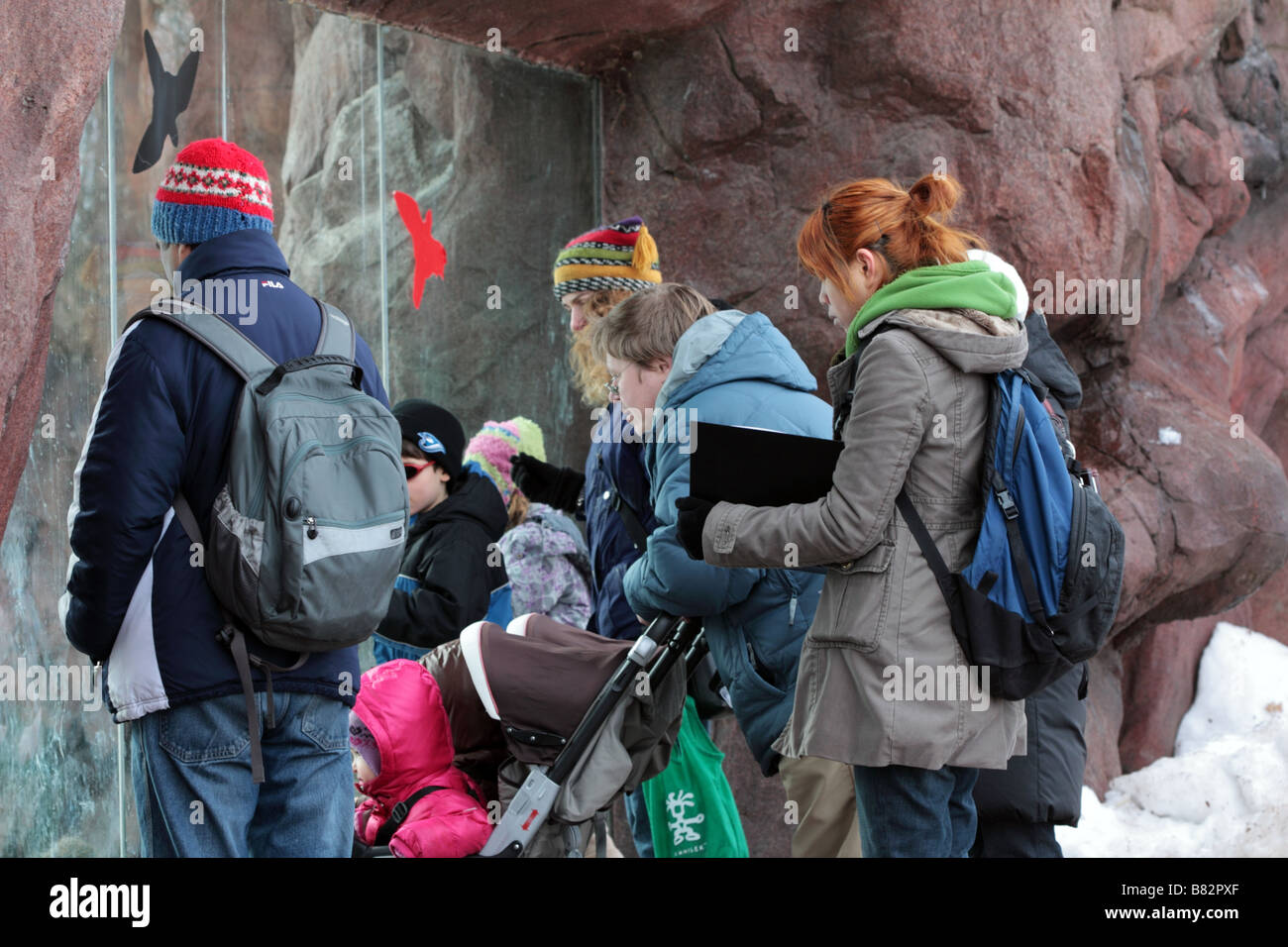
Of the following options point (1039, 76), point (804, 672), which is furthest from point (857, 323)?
point (1039, 76)

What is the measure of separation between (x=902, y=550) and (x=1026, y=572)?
21 cm

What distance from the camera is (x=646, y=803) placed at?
3445 millimetres

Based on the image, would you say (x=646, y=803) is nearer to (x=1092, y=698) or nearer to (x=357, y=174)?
(x=357, y=174)

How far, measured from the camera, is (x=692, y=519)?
2479mm

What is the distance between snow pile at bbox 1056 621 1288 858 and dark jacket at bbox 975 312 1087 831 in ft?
7.73

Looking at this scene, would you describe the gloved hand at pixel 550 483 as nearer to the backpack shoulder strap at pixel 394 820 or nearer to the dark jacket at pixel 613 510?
the dark jacket at pixel 613 510

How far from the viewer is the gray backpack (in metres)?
2.23

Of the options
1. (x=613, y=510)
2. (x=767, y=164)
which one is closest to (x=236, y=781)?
(x=613, y=510)

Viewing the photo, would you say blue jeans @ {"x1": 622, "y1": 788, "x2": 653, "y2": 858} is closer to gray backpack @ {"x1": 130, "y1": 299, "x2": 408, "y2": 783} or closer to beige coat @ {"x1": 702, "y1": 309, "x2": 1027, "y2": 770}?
beige coat @ {"x1": 702, "y1": 309, "x2": 1027, "y2": 770}

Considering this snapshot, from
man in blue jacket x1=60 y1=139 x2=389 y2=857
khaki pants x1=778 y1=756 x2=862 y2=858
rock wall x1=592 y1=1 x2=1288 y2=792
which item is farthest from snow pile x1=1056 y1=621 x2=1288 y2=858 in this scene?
man in blue jacket x1=60 y1=139 x2=389 y2=857

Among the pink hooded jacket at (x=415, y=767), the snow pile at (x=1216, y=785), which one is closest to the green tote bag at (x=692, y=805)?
the pink hooded jacket at (x=415, y=767)

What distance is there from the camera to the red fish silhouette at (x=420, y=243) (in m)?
4.66

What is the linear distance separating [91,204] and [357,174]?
100 cm

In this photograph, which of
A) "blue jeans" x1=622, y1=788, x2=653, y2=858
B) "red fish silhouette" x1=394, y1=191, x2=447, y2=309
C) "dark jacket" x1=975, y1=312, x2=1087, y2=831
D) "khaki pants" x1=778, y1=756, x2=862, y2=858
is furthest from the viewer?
"red fish silhouette" x1=394, y1=191, x2=447, y2=309
